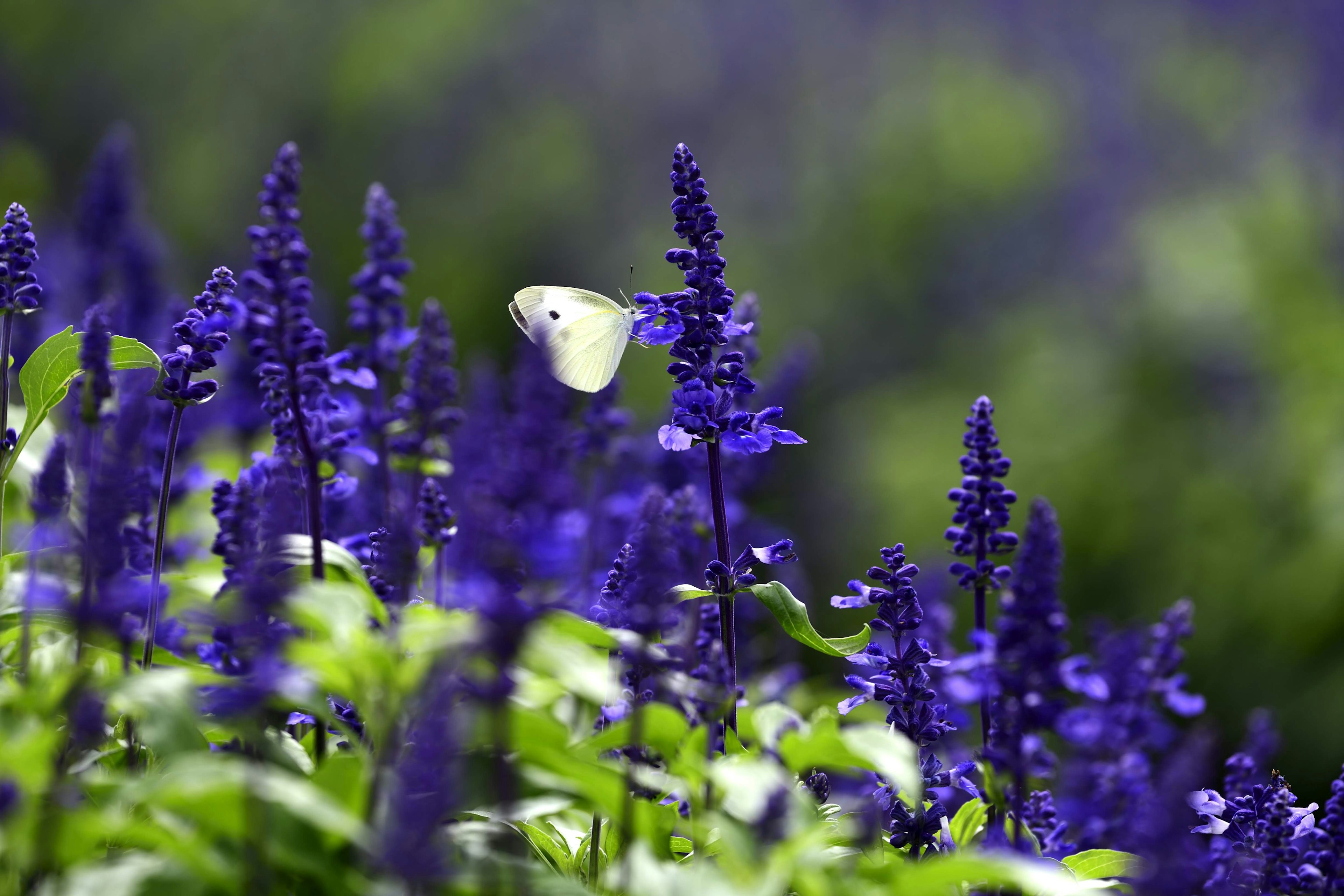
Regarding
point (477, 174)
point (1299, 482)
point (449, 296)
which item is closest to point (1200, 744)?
point (1299, 482)

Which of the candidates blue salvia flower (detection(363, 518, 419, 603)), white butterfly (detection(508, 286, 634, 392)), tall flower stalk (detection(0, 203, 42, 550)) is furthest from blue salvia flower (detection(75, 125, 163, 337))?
blue salvia flower (detection(363, 518, 419, 603))

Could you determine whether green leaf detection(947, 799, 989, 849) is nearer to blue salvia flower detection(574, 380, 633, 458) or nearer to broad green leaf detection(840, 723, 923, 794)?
broad green leaf detection(840, 723, 923, 794)

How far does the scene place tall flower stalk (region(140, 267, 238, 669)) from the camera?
5.02 ft

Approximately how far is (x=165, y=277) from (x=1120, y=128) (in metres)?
10.1

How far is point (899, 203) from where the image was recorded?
10945 millimetres

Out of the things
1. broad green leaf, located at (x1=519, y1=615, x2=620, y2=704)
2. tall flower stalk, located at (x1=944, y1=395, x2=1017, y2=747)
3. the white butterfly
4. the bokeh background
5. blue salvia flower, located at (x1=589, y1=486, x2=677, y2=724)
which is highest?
the bokeh background

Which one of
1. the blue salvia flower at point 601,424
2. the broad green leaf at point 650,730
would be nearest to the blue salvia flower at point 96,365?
the broad green leaf at point 650,730

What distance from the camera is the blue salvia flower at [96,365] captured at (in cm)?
127

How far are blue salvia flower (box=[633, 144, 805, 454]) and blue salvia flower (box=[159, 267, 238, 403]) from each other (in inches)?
26.4

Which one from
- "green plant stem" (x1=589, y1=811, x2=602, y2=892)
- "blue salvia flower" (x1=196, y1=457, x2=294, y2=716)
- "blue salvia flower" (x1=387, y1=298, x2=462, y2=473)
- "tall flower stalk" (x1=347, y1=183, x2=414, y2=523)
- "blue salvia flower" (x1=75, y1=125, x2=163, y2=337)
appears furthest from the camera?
"blue salvia flower" (x1=75, y1=125, x2=163, y2=337)

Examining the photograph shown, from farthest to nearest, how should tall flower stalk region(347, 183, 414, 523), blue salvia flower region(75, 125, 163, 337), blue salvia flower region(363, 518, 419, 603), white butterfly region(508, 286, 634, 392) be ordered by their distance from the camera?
blue salvia flower region(75, 125, 163, 337) < tall flower stalk region(347, 183, 414, 523) < white butterfly region(508, 286, 634, 392) < blue salvia flower region(363, 518, 419, 603)

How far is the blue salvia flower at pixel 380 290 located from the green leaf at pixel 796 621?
1.39 meters

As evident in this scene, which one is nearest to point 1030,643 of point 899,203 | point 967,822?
point 967,822

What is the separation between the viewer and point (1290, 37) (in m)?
11.4
